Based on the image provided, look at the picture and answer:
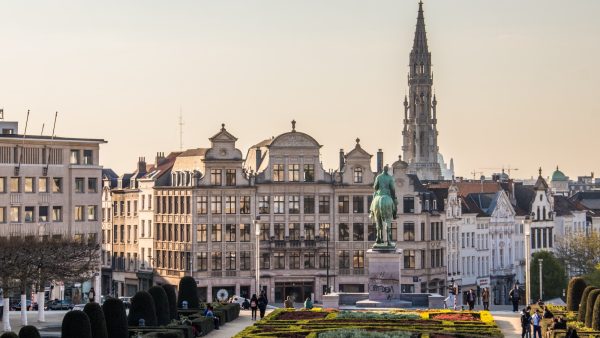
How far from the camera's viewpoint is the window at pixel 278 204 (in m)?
146

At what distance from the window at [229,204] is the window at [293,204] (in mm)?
4811

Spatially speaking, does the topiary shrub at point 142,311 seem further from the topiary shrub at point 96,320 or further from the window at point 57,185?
the window at point 57,185

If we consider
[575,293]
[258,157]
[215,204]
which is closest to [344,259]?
[258,157]

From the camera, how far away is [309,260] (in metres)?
146

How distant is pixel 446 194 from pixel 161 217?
26478mm

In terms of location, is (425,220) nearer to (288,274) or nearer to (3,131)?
(288,274)

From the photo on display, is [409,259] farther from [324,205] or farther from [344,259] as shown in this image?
[324,205]

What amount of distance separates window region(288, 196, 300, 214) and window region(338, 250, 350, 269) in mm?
5240

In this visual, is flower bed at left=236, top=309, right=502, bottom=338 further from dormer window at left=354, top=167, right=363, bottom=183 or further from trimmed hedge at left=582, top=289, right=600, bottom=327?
dormer window at left=354, top=167, right=363, bottom=183

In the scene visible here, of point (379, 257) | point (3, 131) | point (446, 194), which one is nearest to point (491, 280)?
point (446, 194)

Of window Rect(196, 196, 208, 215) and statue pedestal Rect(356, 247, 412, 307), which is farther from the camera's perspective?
window Rect(196, 196, 208, 215)

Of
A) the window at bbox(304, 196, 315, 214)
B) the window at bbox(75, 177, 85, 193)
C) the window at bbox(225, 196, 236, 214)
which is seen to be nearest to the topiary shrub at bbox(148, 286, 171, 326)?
the window at bbox(75, 177, 85, 193)

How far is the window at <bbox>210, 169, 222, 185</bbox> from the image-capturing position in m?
144

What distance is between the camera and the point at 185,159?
14862 centimetres
